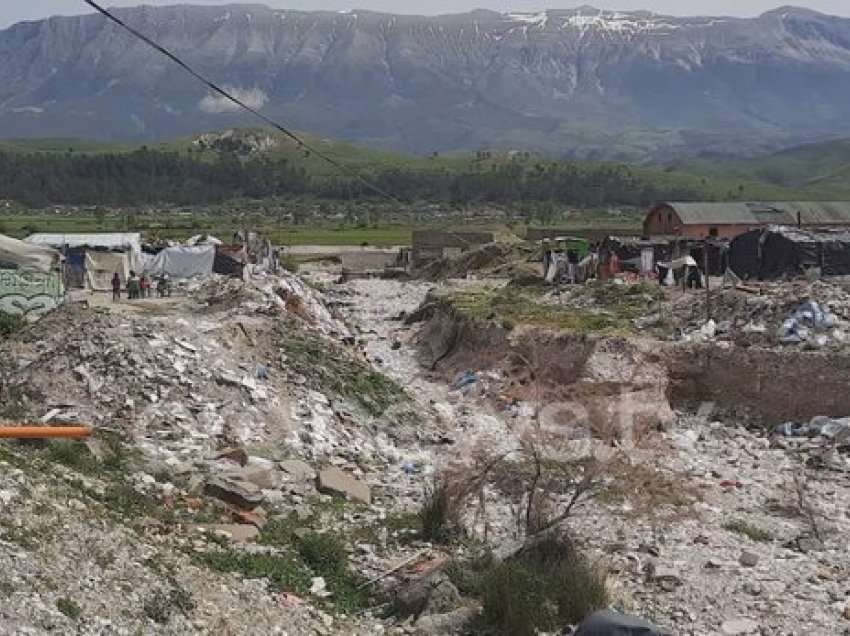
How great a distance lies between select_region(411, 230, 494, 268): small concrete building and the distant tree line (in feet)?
251

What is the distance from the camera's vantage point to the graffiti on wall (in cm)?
2742

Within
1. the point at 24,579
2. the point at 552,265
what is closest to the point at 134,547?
the point at 24,579

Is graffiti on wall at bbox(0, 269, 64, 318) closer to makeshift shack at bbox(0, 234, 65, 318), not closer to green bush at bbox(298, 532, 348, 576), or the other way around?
makeshift shack at bbox(0, 234, 65, 318)

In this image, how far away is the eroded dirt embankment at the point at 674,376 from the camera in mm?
22031

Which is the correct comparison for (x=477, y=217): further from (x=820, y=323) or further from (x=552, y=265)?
(x=820, y=323)

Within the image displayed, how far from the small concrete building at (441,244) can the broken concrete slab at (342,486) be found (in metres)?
46.9

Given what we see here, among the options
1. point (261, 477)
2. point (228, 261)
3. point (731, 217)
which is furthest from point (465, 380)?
point (731, 217)

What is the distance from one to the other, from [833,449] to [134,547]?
45.3 feet

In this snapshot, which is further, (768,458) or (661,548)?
(768,458)

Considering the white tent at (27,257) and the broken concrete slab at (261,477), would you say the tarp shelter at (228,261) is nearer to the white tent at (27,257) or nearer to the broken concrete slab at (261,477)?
the white tent at (27,257)

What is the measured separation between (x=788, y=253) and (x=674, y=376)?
13.2m

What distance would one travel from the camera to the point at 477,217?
124 meters

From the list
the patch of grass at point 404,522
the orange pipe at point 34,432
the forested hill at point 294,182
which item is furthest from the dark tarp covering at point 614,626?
the forested hill at point 294,182

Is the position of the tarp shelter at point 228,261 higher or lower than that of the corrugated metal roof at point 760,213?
lower
